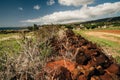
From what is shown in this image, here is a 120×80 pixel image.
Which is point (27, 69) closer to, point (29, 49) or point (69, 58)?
point (29, 49)

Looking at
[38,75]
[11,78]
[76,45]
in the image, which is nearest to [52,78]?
[38,75]

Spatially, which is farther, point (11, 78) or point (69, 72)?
point (69, 72)

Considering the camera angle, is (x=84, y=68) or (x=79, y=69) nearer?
(x=79, y=69)

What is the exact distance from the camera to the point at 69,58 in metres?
6.16

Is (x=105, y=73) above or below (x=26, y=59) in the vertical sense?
below

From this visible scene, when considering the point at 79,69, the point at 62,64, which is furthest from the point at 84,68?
the point at 62,64

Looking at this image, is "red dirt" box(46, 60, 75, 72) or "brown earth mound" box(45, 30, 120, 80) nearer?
"brown earth mound" box(45, 30, 120, 80)

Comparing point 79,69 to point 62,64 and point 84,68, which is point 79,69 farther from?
point 62,64

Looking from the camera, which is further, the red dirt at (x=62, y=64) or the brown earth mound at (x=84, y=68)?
the red dirt at (x=62, y=64)

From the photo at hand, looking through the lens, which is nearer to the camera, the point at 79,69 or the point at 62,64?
the point at 79,69

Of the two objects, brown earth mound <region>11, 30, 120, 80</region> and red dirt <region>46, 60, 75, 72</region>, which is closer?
brown earth mound <region>11, 30, 120, 80</region>

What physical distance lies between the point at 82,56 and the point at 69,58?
333 mm

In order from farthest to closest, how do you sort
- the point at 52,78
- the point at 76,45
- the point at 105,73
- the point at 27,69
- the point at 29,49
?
the point at 76,45 < the point at 29,49 < the point at 105,73 < the point at 27,69 < the point at 52,78

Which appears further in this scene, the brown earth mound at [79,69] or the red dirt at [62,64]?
the red dirt at [62,64]
